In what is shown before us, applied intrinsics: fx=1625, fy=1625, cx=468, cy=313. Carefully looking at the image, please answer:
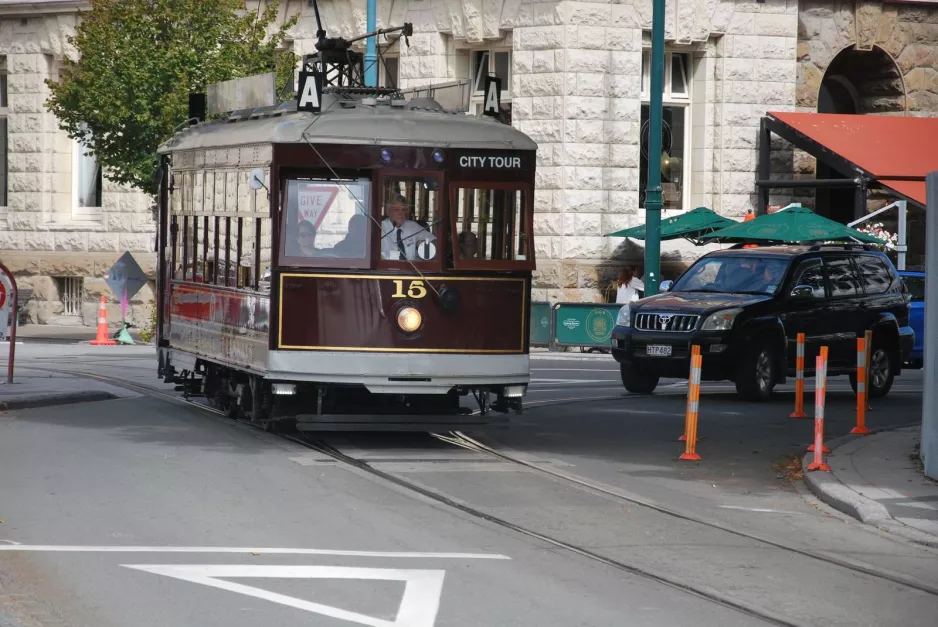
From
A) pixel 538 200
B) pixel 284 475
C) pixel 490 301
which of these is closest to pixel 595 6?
pixel 538 200

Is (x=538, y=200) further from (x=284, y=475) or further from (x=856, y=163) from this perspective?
(x=284, y=475)

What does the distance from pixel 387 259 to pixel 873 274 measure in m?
9.82

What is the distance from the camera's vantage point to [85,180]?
36188mm

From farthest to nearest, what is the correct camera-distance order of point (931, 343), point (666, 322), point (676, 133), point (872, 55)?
point (872, 55) → point (676, 133) → point (666, 322) → point (931, 343)

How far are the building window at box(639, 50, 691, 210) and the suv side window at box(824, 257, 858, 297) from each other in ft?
34.3

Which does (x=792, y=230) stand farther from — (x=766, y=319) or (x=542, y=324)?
(x=766, y=319)

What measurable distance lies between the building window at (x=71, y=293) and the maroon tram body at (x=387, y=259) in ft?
70.5

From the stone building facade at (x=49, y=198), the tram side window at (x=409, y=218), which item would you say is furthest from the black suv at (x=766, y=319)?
the stone building facade at (x=49, y=198)

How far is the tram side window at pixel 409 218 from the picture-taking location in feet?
46.9

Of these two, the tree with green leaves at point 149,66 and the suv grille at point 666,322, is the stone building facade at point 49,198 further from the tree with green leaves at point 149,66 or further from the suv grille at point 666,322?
the suv grille at point 666,322

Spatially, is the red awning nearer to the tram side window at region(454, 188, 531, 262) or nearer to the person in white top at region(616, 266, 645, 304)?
the person in white top at region(616, 266, 645, 304)

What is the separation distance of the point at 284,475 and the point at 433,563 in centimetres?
385

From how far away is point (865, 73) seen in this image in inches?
1320

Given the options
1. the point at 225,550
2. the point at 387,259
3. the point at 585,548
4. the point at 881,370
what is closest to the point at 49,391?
the point at 387,259
